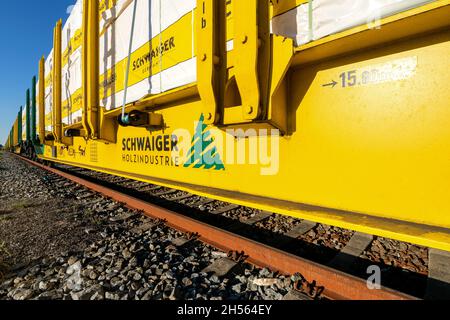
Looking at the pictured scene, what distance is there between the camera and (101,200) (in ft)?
12.8

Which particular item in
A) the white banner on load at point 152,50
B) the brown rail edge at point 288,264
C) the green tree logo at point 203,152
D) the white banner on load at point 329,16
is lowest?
the brown rail edge at point 288,264

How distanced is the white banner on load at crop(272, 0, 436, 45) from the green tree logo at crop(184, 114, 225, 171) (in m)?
1.22

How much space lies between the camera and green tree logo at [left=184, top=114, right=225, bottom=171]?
8.60ft

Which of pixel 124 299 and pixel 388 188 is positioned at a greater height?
pixel 388 188

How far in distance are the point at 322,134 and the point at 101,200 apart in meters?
3.59

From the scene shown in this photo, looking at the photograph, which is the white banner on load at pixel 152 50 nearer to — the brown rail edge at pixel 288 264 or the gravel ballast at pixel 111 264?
the brown rail edge at pixel 288 264

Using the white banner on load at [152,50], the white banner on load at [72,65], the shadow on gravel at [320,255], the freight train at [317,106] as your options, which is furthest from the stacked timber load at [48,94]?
the shadow on gravel at [320,255]

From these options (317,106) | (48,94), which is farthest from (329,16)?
(48,94)

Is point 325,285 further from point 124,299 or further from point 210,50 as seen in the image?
point 210,50

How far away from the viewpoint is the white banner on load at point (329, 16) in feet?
4.36

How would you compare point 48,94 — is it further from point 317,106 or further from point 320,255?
point 320,255

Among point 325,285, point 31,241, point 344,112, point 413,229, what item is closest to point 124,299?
point 325,285

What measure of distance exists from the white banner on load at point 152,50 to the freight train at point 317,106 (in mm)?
23

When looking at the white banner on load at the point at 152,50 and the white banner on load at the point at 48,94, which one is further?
the white banner on load at the point at 48,94
